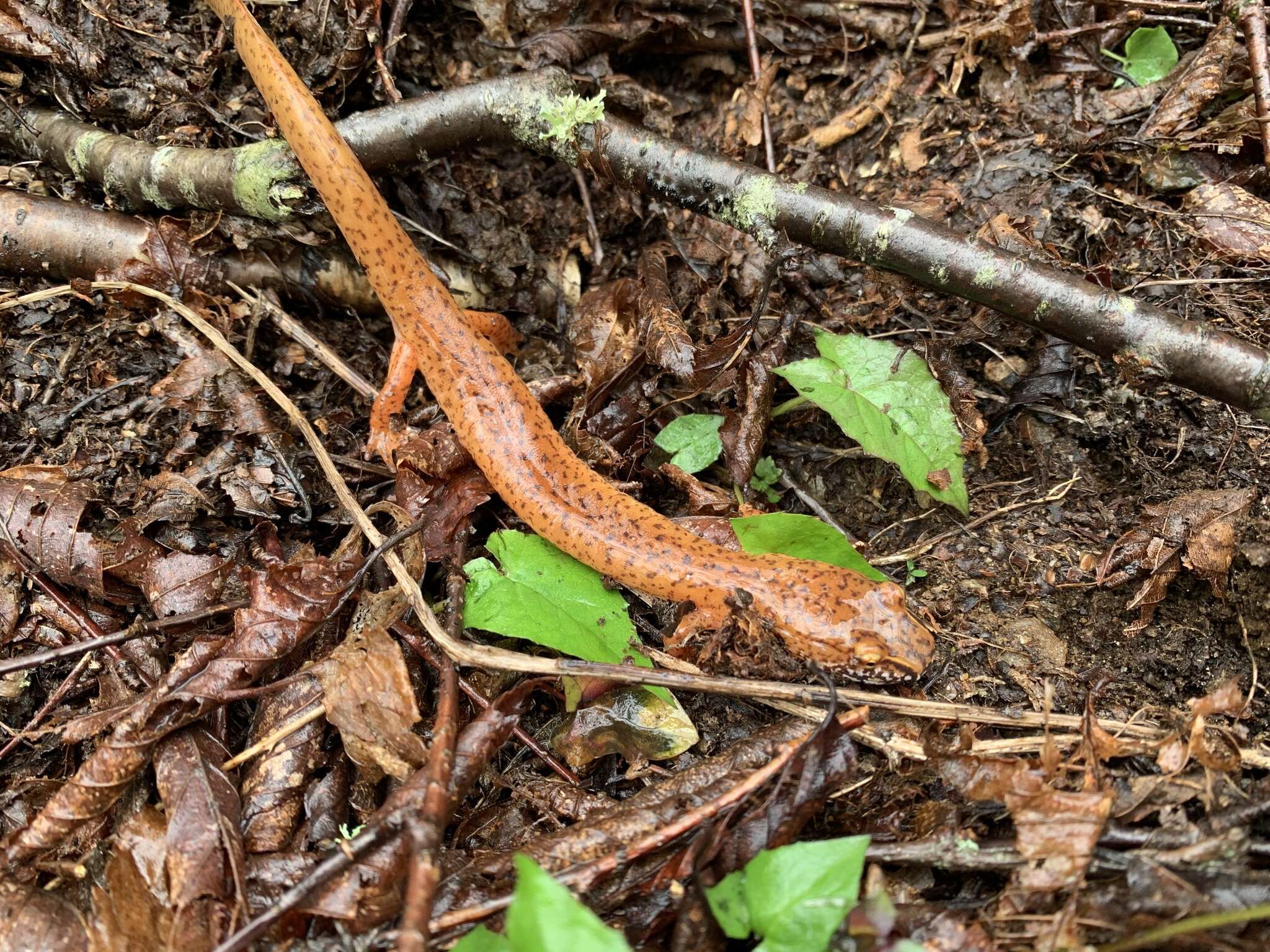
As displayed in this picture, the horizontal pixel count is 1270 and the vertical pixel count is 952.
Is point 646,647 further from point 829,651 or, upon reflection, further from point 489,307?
point 489,307

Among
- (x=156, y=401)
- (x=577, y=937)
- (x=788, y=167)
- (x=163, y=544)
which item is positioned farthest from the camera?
(x=788, y=167)

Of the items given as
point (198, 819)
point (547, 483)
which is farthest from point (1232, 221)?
point (198, 819)

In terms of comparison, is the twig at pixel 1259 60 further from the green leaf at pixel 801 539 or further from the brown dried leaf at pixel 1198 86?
the green leaf at pixel 801 539

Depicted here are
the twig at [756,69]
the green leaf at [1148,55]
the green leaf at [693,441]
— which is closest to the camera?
the green leaf at [693,441]

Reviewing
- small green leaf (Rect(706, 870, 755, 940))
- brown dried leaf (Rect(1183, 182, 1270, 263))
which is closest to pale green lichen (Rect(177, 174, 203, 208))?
small green leaf (Rect(706, 870, 755, 940))

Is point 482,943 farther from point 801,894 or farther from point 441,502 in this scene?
point 441,502

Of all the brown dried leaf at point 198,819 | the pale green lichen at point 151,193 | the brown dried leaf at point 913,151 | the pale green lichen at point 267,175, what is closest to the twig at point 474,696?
the brown dried leaf at point 198,819

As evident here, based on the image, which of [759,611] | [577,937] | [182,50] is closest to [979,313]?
[759,611]
